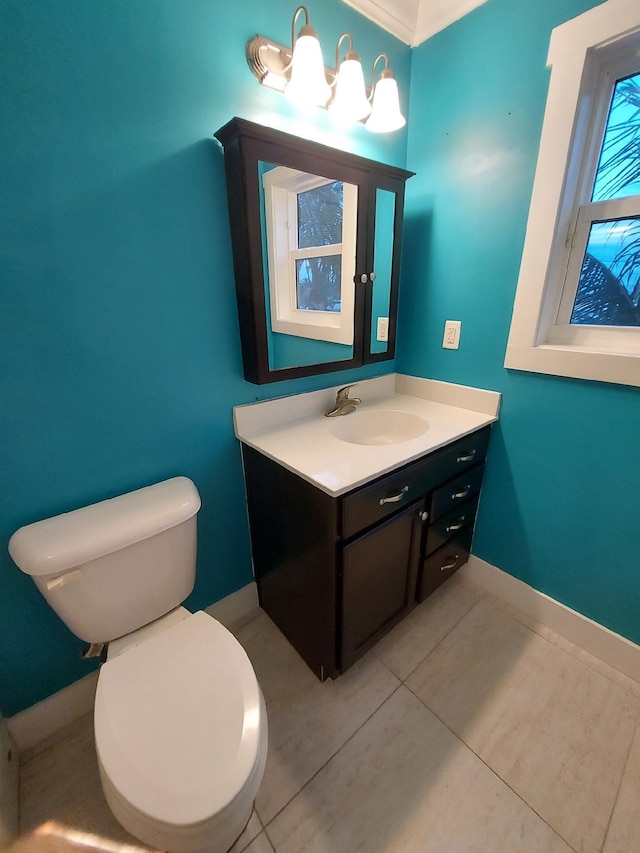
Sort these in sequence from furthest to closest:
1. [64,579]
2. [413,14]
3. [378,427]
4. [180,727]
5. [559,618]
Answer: [378,427], [559,618], [413,14], [64,579], [180,727]

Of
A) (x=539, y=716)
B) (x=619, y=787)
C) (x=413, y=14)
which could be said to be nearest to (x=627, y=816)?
(x=619, y=787)

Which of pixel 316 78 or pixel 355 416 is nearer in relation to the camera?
pixel 316 78

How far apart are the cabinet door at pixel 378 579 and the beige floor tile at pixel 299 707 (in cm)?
15

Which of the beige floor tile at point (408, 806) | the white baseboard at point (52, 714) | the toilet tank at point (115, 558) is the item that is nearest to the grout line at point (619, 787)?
the beige floor tile at point (408, 806)

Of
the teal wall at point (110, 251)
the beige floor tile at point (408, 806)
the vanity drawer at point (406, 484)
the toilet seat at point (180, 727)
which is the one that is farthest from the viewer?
the vanity drawer at point (406, 484)

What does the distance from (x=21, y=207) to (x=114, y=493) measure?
0.75 m

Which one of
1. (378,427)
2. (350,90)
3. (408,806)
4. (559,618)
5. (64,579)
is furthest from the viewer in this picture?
(378,427)

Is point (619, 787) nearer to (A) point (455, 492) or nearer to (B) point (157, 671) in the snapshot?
(A) point (455, 492)

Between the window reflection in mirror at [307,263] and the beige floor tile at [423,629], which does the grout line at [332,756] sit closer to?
the beige floor tile at [423,629]

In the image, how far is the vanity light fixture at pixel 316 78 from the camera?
3.15 ft

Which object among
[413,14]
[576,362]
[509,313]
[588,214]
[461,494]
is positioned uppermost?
[413,14]

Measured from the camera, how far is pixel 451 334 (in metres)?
1.49

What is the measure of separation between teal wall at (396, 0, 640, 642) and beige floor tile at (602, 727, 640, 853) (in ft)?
1.31

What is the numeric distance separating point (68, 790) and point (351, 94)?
2209 millimetres
